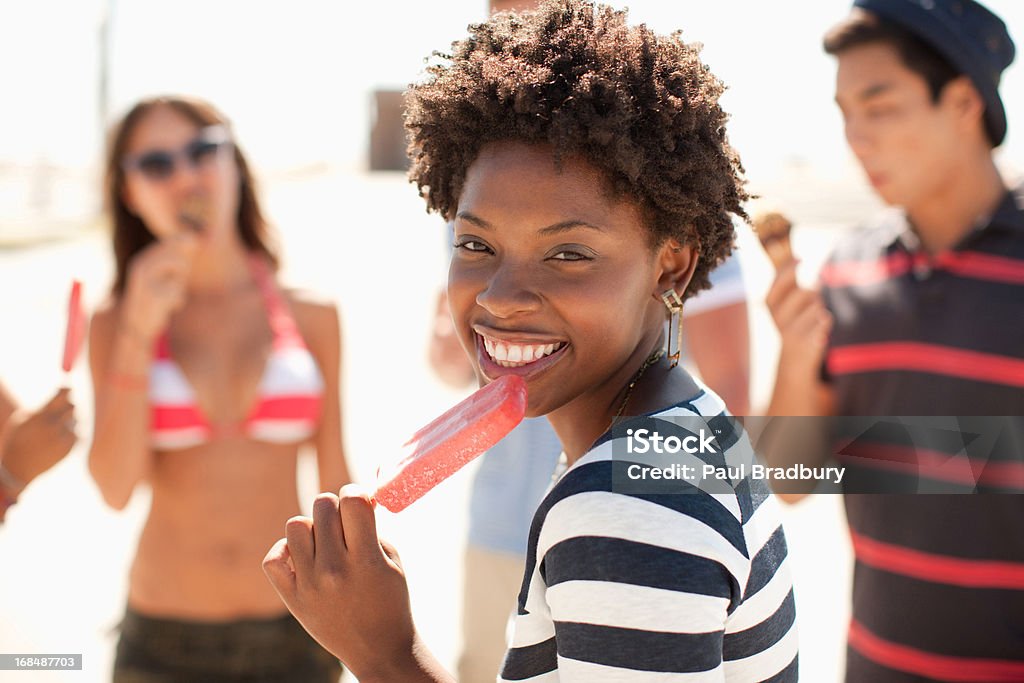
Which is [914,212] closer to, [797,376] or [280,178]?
[797,376]

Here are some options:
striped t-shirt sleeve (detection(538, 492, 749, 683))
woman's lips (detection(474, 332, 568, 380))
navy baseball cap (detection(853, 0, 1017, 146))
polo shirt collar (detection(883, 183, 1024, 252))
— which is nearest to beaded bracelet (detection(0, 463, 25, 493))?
woman's lips (detection(474, 332, 568, 380))

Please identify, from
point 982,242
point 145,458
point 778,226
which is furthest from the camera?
point 145,458

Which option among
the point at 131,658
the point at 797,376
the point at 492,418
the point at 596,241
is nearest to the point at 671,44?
the point at 596,241

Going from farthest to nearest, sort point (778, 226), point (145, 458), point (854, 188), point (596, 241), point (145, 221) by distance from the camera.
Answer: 1. point (854, 188)
2. point (145, 221)
3. point (145, 458)
4. point (778, 226)
5. point (596, 241)

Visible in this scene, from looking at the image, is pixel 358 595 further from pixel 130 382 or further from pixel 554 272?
pixel 130 382

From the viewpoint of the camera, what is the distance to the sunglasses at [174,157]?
12.9ft

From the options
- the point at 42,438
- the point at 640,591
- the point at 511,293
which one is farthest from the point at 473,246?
the point at 42,438

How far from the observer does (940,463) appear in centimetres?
291

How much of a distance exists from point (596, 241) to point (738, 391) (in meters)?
1.59

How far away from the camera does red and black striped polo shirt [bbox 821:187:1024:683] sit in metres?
2.78

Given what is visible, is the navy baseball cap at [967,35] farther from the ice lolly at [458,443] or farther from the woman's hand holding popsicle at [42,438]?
the woman's hand holding popsicle at [42,438]

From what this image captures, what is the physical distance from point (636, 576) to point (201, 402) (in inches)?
105

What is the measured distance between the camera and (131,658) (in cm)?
345

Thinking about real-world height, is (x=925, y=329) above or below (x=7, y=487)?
above
